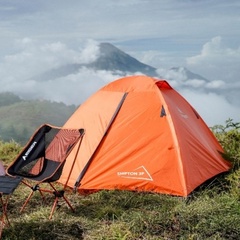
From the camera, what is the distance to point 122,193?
7.05 meters

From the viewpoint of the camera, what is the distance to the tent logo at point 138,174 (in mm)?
7176

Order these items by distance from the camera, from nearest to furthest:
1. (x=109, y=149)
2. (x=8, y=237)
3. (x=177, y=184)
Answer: (x=8, y=237) < (x=177, y=184) < (x=109, y=149)

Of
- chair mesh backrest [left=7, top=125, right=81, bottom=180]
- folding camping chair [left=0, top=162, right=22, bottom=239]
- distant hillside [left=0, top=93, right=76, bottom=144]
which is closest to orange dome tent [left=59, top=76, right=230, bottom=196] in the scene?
chair mesh backrest [left=7, top=125, right=81, bottom=180]

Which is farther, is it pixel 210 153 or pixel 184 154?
pixel 210 153

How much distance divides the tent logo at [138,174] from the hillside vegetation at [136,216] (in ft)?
0.91

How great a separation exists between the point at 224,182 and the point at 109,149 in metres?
1.82

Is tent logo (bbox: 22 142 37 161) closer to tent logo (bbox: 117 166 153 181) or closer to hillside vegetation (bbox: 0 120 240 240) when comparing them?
hillside vegetation (bbox: 0 120 240 240)

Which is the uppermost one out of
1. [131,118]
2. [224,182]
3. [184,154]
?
[131,118]

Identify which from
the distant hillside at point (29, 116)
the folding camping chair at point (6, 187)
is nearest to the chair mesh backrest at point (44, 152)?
the folding camping chair at point (6, 187)

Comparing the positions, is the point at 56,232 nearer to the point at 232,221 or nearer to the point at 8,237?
the point at 8,237

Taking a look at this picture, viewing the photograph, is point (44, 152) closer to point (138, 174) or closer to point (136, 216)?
point (138, 174)

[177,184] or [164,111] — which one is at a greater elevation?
[164,111]

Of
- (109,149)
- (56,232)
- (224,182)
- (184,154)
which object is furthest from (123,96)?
(56,232)

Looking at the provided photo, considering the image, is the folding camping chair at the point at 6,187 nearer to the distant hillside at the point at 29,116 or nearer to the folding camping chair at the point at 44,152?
the folding camping chair at the point at 44,152
